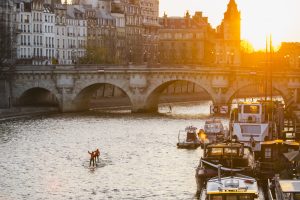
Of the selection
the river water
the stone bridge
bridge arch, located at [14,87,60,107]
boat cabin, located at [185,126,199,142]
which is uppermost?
the stone bridge

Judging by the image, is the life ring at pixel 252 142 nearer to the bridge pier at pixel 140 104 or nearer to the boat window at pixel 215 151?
the boat window at pixel 215 151

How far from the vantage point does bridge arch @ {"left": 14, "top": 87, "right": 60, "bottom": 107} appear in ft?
428

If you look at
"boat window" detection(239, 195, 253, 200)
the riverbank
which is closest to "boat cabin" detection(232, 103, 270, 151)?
"boat window" detection(239, 195, 253, 200)

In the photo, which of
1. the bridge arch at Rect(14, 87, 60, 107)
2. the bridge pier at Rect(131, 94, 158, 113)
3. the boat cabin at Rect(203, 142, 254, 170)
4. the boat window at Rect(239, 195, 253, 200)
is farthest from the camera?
the bridge arch at Rect(14, 87, 60, 107)

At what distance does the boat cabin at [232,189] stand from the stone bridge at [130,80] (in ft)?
241

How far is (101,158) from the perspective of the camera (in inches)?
3130

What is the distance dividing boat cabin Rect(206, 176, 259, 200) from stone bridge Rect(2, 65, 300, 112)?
241ft

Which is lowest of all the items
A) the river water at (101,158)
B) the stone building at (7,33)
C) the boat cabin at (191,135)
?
the river water at (101,158)

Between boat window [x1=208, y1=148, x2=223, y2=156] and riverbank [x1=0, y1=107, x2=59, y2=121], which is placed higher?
riverbank [x1=0, y1=107, x2=59, y2=121]

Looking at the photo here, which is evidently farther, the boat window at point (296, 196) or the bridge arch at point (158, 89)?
the bridge arch at point (158, 89)

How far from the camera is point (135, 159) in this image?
78875 millimetres

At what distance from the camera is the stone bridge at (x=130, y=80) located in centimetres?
12388

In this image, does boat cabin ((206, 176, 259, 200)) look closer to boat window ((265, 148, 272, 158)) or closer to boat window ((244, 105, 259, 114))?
boat window ((265, 148, 272, 158))

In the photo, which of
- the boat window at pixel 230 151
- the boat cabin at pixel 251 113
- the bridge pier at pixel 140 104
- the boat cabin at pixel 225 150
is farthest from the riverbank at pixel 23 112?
the boat window at pixel 230 151
